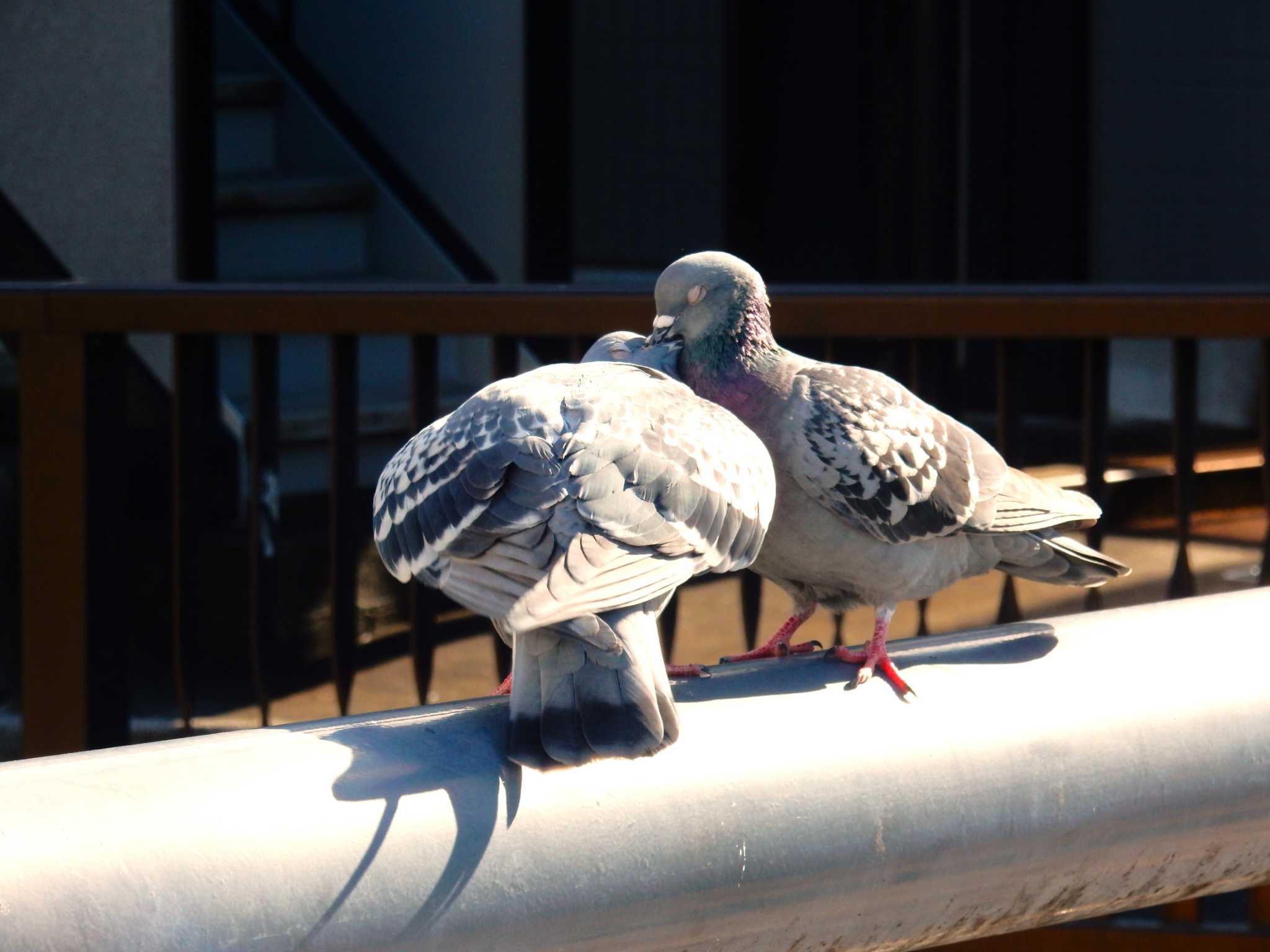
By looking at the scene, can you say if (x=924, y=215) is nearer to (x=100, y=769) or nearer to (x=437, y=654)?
(x=437, y=654)

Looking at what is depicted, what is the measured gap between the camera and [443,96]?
6855mm

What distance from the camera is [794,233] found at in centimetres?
767

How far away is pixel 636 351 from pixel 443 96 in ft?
17.0

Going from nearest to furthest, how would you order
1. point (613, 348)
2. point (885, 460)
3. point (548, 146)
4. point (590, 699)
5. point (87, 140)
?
1. point (590, 699)
2. point (613, 348)
3. point (885, 460)
4. point (87, 140)
5. point (548, 146)

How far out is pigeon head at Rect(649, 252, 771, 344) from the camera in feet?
6.57

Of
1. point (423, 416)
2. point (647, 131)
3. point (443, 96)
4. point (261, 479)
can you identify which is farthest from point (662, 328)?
point (647, 131)

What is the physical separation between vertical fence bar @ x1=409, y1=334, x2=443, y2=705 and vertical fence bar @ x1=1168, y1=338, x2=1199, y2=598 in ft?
5.68

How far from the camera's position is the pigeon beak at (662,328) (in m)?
2.00

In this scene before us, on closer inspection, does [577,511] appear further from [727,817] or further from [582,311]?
[582,311]

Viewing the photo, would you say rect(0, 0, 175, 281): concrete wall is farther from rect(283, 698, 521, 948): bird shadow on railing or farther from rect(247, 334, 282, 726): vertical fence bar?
rect(283, 698, 521, 948): bird shadow on railing

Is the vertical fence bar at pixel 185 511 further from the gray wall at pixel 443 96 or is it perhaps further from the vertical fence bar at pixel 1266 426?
the gray wall at pixel 443 96

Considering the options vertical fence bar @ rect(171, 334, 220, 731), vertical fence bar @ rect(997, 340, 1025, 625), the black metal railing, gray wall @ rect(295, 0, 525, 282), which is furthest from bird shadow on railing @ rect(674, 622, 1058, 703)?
gray wall @ rect(295, 0, 525, 282)

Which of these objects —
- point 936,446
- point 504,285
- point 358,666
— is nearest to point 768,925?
point 936,446

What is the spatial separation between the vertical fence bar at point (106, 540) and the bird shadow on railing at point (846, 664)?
2.90 m
